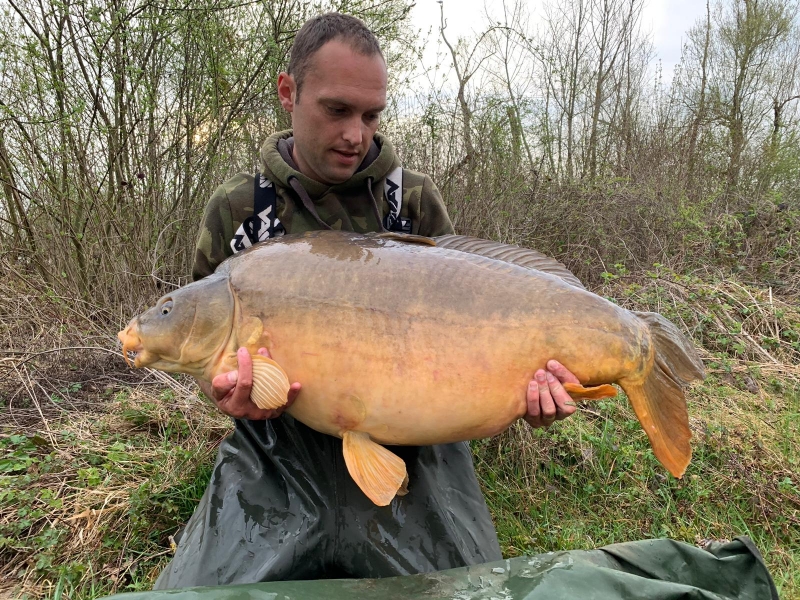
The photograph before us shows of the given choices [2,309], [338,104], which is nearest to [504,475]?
[338,104]

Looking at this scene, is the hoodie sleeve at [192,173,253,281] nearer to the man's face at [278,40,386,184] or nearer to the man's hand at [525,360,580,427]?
the man's face at [278,40,386,184]

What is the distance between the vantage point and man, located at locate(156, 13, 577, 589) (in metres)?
1.27

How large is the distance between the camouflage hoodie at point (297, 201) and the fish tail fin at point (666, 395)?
0.91 metres

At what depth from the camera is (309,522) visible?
1316mm

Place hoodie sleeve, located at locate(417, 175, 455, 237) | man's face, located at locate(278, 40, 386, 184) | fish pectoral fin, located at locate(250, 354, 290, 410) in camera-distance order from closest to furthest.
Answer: fish pectoral fin, located at locate(250, 354, 290, 410) < man's face, located at locate(278, 40, 386, 184) < hoodie sleeve, located at locate(417, 175, 455, 237)

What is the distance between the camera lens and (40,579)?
162 centimetres

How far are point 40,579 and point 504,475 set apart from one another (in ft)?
5.18

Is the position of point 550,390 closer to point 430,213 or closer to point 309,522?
point 309,522

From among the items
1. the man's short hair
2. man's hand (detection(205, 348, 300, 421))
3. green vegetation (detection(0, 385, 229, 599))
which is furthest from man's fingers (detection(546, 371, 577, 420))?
green vegetation (detection(0, 385, 229, 599))

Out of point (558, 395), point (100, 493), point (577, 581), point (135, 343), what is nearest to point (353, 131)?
point (135, 343)

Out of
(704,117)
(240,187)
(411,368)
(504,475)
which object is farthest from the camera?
(704,117)

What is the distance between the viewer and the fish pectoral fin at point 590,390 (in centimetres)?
118

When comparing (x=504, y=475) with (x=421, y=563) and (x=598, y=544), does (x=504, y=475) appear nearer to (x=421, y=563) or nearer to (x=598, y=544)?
(x=598, y=544)

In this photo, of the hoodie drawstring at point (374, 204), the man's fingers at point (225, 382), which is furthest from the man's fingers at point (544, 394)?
the hoodie drawstring at point (374, 204)
